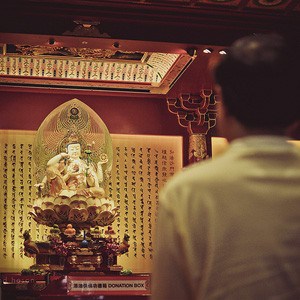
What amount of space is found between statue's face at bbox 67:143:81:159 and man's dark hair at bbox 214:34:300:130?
15.1 ft

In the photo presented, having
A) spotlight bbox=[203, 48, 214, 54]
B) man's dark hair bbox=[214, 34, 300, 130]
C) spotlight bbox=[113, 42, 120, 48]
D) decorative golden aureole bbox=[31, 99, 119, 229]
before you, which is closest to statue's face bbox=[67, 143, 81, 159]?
decorative golden aureole bbox=[31, 99, 119, 229]

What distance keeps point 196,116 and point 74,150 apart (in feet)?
4.58

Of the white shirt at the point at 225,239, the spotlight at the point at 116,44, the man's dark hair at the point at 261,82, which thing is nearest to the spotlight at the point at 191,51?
the spotlight at the point at 116,44

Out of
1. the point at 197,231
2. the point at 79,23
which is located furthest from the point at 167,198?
the point at 79,23

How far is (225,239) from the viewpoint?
1.01m

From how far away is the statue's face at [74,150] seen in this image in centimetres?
564

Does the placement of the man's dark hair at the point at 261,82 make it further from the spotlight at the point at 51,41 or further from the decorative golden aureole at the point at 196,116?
the decorative golden aureole at the point at 196,116

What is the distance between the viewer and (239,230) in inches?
39.9

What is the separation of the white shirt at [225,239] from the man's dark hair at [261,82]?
12 centimetres

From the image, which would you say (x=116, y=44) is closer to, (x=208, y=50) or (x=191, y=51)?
(x=191, y=51)

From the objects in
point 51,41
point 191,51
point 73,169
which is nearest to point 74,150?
point 73,169

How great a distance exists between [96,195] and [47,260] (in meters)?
0.64

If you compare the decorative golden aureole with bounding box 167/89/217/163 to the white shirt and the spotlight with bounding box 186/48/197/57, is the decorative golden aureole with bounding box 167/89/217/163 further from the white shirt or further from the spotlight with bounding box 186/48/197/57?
the white shirt

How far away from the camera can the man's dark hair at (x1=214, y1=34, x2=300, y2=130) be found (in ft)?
3.54
